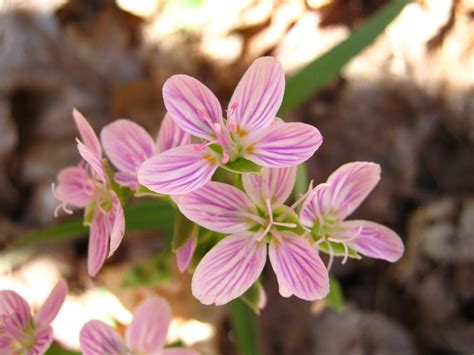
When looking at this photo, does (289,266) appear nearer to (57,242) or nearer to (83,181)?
(83,181)

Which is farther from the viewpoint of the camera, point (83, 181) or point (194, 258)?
point (83, 181)

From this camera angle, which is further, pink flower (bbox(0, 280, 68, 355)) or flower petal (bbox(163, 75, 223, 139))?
pink flower (bbox(0, 280, 68, 355))

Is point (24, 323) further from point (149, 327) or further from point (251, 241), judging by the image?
point (251, 241)

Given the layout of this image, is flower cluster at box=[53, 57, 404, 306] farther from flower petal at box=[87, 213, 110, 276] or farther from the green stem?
the green stem

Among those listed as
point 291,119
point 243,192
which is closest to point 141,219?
point 243,192

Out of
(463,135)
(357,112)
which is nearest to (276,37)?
(357,112)

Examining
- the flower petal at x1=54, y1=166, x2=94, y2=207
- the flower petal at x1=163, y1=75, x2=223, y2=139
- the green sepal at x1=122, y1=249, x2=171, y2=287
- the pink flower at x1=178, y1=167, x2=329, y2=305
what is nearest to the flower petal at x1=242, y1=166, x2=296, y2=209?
the pink flower at x1=178, y1=167, x2=329, y2=305

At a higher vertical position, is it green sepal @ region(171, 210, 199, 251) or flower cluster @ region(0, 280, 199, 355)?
green sepal @ region(171, 210, 199, 251)
